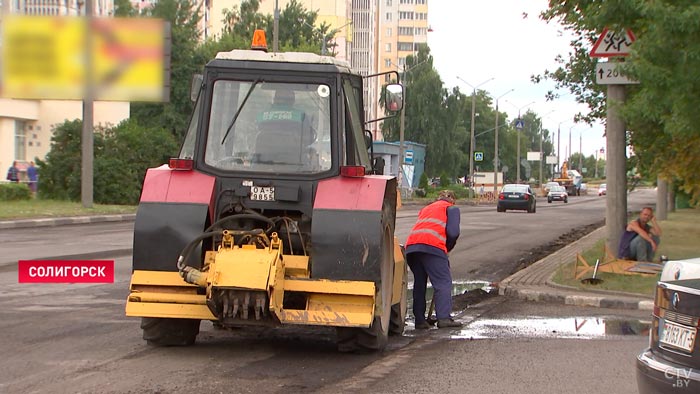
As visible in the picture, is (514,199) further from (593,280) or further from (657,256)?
(593,280)

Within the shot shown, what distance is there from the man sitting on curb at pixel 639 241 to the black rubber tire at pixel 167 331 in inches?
363

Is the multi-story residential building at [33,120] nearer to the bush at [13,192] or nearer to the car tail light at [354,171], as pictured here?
the bush at [13,192]

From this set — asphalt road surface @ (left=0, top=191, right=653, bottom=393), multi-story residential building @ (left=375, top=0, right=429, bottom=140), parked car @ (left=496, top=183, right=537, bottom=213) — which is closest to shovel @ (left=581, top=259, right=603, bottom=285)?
asphalt road surface @ (left=0, top=191, right=653, bottom=393)

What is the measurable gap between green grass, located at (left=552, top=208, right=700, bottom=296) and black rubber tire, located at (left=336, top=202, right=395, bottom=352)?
5.86 m

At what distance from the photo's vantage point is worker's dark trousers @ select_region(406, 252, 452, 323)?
10586mm

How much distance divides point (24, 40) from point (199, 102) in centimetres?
708

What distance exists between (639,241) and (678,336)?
10.5 metres

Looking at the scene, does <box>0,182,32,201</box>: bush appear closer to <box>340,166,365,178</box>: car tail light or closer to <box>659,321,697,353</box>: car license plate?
<box>340,166,365,178</box>: car tail light

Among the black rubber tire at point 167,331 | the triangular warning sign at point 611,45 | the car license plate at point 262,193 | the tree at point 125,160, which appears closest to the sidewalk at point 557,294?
the triangular warning sign at point 611,45

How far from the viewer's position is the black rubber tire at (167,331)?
28.4 ft

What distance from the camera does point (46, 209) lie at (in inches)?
1236

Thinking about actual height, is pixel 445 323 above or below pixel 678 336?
below
